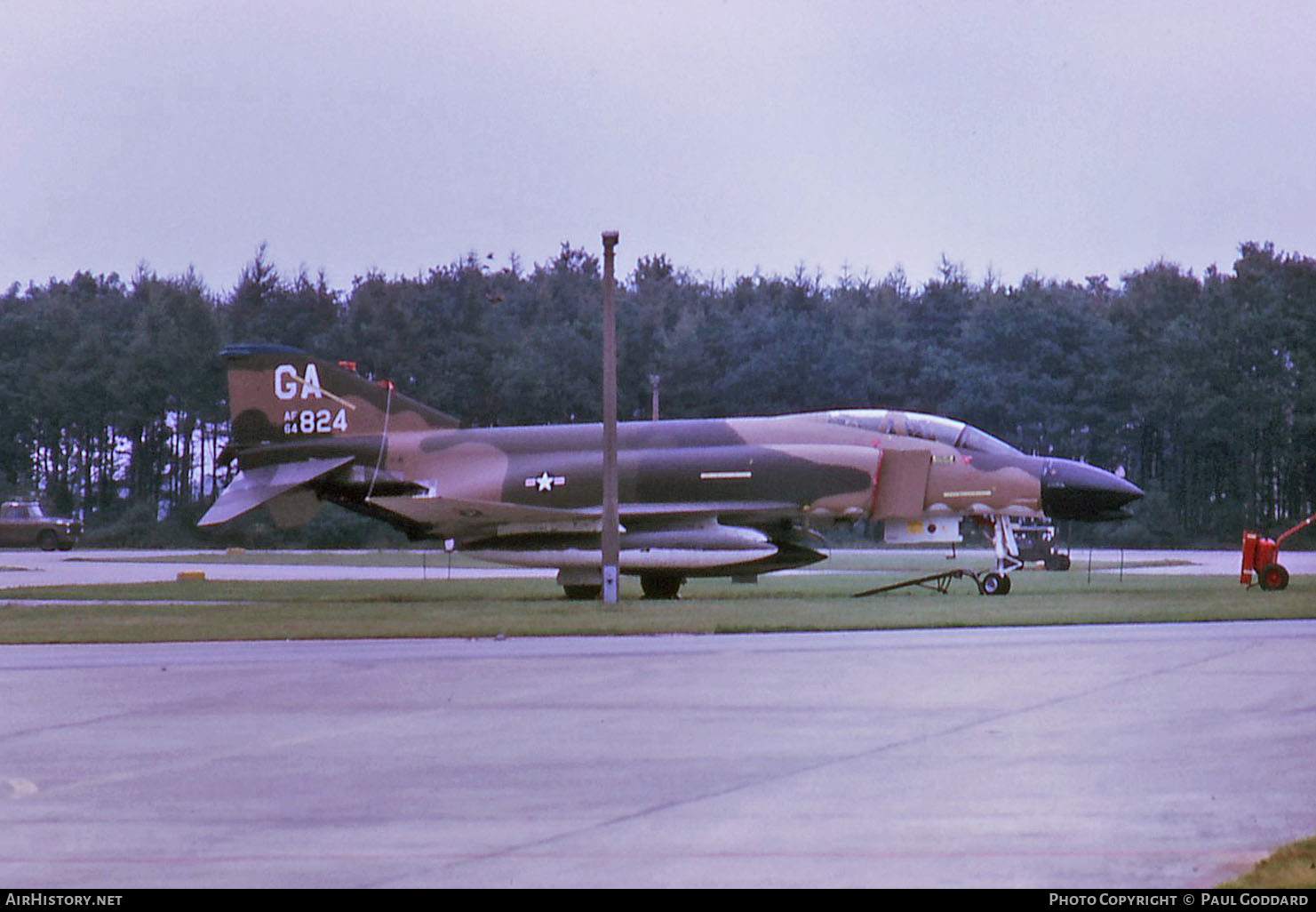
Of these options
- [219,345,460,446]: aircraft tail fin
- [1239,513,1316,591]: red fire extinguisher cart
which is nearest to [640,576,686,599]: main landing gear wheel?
[219,345,460,446]: aircraft tail fin

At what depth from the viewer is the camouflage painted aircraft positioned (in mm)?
26203

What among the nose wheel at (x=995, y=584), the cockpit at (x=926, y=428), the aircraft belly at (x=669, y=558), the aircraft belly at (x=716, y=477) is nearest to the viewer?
the nose wheel at (x=995, y=584)

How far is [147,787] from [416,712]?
2984 mm

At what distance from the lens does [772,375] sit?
70.3m

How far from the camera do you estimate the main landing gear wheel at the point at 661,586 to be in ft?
87.0

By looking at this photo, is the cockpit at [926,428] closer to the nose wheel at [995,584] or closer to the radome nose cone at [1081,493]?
the radome nose cone at [1081,493]

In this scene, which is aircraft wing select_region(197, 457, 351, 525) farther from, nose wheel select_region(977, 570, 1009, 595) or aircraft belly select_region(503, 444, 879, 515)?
nose wheel select_region(977, 570, 1009, 595)

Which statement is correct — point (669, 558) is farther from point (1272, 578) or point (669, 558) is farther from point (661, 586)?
point (1272, 578)

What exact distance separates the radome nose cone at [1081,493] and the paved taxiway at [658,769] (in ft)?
37.1

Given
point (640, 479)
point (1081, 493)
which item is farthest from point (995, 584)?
point (640, 479)

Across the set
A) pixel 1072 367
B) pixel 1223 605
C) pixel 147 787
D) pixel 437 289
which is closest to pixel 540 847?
pixel 147 787

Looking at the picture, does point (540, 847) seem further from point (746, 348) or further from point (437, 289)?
point (437, 289)

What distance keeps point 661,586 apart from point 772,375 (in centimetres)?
4408

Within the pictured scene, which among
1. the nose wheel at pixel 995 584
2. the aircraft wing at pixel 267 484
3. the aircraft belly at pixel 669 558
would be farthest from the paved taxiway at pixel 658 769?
the aircraft wing at pixel 267 484
